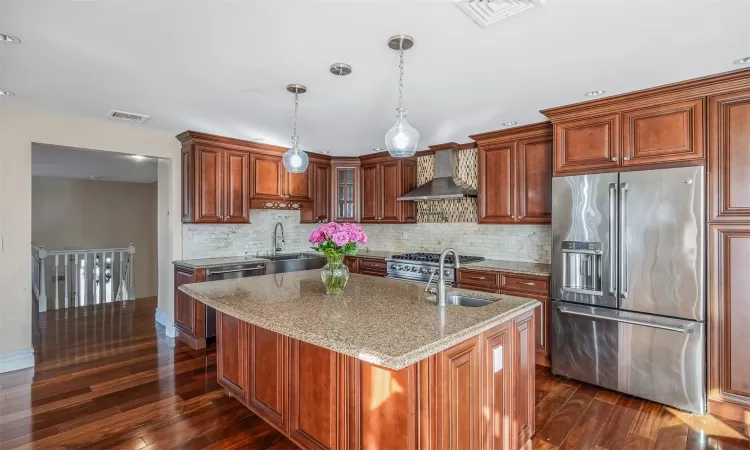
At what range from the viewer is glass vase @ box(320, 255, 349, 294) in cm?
239

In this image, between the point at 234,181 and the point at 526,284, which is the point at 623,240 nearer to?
the point at 526,284

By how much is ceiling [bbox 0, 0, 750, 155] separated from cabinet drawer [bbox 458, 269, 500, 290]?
161 cm

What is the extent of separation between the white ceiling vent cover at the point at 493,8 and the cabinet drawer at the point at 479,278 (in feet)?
8.39

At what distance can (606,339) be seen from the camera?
118 inches

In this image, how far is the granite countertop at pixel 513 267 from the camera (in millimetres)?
3537

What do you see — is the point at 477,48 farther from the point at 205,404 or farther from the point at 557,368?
the point at 205,404

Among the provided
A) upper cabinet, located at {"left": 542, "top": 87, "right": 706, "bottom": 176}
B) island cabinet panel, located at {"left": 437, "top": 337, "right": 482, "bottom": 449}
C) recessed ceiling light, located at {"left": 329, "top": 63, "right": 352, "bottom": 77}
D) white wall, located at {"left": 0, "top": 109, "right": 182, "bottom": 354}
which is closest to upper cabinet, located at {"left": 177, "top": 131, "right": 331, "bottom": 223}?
white wall, located at {"left": 0, "top": 109, "right": 182, "bottom": 354}

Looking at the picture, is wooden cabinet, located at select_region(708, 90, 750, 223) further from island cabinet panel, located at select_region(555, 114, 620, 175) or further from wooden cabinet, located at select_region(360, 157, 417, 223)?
wooden cabinet, located at select_region(360, 157, 417, 223)

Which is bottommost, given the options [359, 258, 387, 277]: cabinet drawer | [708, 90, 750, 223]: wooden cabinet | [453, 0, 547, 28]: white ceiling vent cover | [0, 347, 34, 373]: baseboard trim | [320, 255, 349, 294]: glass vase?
[0, 347, 34, 373]: baseboard trim

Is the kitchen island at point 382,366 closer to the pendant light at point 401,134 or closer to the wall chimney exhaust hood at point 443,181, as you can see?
the pendant light at point 401,134

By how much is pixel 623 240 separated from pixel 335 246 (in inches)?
90.3

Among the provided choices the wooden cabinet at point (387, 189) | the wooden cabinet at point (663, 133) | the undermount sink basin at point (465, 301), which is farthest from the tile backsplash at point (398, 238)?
the undermount sink basin at point (465, 301)

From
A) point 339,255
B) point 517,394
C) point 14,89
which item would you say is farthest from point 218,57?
point 517,394

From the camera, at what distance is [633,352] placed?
2867 mm
